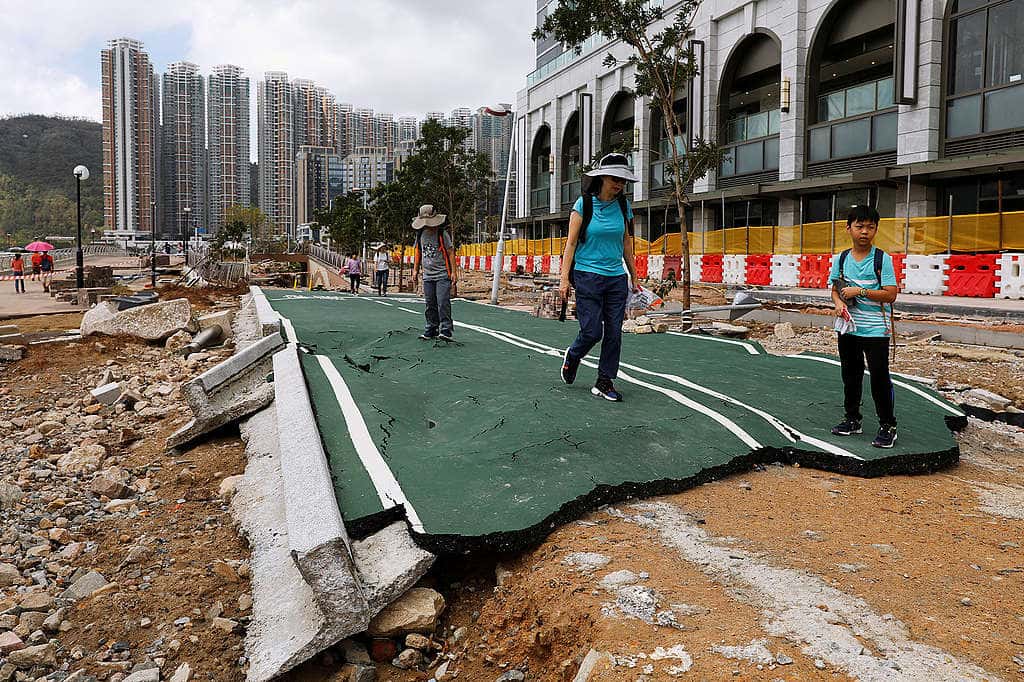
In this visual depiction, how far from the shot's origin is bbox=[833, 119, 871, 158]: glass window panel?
25656 mm

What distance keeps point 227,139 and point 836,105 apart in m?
161

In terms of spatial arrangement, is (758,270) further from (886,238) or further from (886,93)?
(886,93)

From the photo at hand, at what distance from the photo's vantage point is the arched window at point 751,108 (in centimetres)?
3012

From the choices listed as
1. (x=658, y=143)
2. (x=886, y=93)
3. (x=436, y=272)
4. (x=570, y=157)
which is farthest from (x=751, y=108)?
(x=436, y=272)

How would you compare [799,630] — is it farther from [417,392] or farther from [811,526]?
[417,392]

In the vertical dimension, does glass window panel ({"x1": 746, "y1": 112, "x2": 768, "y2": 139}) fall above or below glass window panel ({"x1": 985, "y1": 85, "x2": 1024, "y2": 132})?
above

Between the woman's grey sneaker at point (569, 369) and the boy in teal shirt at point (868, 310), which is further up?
the boy in teal shirt at point (868, 310)

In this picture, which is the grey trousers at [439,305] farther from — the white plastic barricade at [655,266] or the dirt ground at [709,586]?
the white plastic barricade at [655,266]

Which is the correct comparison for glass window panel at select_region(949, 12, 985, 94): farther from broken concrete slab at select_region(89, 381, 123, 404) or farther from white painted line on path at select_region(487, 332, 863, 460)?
broken concrete slab at select_region(89, 381, 123, 404)

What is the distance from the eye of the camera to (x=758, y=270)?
27922mm

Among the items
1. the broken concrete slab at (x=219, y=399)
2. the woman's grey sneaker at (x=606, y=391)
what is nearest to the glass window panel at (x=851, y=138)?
the woman's grey sneaker at (x=606, y=391)

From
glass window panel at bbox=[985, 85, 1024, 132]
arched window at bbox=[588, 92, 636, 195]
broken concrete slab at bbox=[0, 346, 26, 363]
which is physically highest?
arched window at bbox=[588, 92, 636, 195]

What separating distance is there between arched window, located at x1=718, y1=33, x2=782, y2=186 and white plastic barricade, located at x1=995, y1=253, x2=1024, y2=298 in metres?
11.5


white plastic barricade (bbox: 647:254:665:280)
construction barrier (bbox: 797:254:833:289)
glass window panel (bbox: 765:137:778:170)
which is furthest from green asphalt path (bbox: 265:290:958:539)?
white plastic barricade (bbox: 647:254:665:280)
